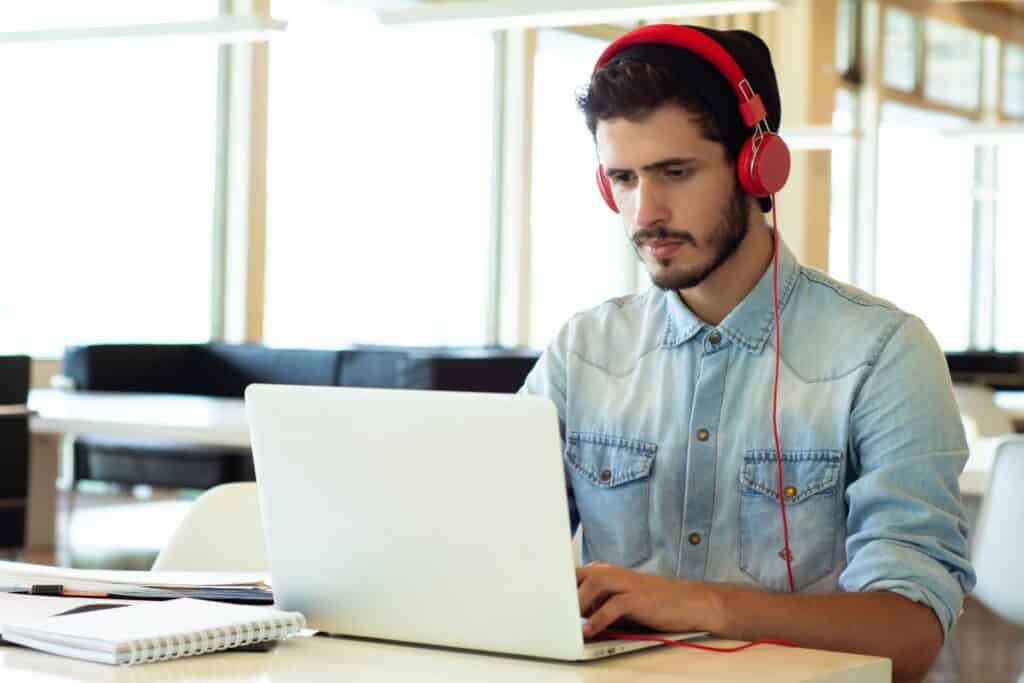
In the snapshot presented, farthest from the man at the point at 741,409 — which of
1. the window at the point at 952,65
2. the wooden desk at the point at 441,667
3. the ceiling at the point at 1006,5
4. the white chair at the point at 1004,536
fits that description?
the ceiling at the point at 1006,5

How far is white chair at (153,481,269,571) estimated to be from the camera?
76.0 inches

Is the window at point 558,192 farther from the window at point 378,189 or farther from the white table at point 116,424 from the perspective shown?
the white table at point 116,424

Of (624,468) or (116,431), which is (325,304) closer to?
(116,431)

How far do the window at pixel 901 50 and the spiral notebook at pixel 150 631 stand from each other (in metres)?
11.8

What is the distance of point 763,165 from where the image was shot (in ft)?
5.35

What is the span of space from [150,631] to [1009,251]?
532 inches

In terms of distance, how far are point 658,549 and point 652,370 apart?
202 mm

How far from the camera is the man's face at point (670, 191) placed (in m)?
1.59

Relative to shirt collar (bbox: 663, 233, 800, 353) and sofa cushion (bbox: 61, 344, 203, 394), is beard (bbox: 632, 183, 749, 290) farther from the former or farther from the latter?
sofa cushion (bbox: 61, 344, 203, 394)

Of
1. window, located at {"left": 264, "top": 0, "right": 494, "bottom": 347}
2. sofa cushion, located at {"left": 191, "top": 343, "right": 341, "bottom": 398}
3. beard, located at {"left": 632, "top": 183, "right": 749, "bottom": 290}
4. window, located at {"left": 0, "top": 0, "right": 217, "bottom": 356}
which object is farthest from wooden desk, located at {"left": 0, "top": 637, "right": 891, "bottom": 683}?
window, located at {"left": 264, "top": 0, "right": 494, "bottom": 347}

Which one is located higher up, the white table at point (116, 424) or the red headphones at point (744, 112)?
the red headphones at point (744, 112)

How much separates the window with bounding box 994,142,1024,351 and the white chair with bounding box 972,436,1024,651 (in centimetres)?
1120

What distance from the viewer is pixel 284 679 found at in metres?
1.21

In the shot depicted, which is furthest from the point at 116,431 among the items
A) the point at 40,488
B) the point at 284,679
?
the point at 284,679
